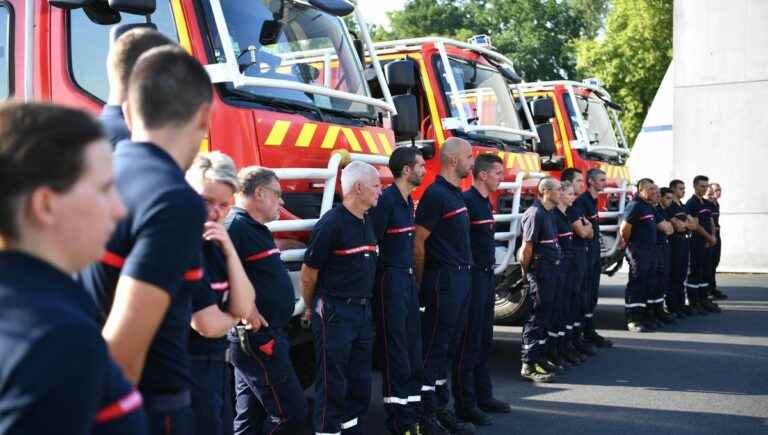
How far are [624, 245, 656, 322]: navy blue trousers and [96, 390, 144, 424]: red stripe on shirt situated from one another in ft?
29.2

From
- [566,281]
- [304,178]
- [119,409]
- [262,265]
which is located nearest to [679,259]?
[566,281]

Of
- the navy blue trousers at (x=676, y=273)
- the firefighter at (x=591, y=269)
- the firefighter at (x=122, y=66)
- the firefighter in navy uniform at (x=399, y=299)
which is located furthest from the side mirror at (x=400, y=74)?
the navy blue trousers at (x=676, y=273)

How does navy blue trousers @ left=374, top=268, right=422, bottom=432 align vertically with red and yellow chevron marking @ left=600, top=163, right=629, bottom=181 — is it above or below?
below

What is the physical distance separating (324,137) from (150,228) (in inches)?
113

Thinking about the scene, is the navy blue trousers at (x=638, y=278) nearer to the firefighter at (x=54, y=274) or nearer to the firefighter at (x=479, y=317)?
the firefighter at (x=479, y=317)

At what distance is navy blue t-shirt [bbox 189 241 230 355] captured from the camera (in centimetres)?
303

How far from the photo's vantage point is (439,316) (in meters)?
5.60

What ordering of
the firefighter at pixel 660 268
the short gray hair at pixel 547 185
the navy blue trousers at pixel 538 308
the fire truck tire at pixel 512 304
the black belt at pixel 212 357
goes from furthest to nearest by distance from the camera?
the firefighter at pixel 660 268, the fire truck tire at pixel 512 304, the short gray hair at pixel 547 185, the navy blue trousers at pixel 538 308, the black belt at pixel 212 357

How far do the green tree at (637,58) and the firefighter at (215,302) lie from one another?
3428 centimetres

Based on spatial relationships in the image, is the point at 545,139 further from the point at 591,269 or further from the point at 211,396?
the point at 211,396

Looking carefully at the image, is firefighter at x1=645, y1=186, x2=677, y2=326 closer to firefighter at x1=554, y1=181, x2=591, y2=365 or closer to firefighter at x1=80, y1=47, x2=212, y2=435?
firefighter at x1=554, y1=181, x2=591, y2=365

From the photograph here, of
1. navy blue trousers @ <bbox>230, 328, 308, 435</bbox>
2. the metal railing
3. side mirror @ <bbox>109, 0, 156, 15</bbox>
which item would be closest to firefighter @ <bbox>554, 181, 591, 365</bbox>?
the metal railing

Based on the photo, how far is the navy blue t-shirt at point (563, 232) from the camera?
7820mm

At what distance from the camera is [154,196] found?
1945 mm
